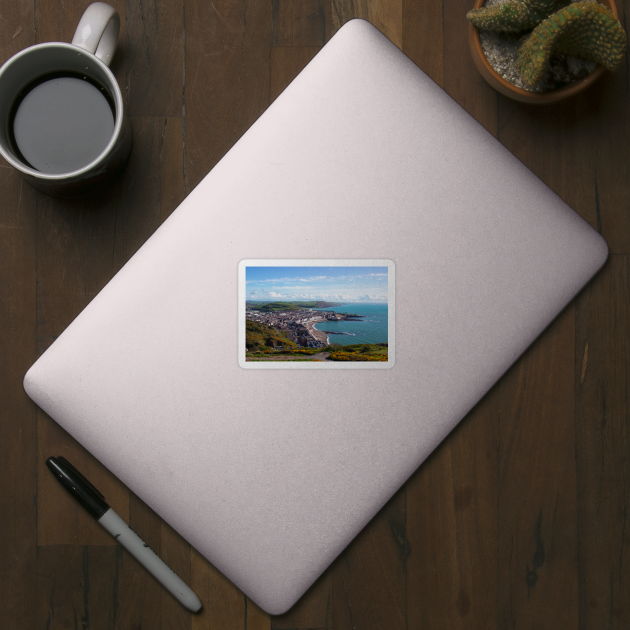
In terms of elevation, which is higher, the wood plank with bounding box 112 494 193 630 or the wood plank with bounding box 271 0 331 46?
the wood plank with bounding box 271 0 331 46

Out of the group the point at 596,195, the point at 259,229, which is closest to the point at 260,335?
the point at 259,229

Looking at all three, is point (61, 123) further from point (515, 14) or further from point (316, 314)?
point (515, 14)

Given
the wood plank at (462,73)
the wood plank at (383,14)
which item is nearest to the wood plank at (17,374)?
the wood plank at (383,14)

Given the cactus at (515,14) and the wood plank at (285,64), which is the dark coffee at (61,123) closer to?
the wood plank at (285,64)

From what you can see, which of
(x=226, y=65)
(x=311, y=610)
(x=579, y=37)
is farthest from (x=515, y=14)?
(x=311, y=610)

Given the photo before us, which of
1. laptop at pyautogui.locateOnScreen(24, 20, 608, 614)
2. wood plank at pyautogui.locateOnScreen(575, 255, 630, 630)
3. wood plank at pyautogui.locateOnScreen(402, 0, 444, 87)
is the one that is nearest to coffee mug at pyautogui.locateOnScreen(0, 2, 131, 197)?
laptop at pyautogui.locateOnScreen(24, 20, 608, 614)

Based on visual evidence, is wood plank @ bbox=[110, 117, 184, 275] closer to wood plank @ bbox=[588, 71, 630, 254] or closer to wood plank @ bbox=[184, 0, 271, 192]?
wood plank @ bbox=[184, 0, 271, 192]

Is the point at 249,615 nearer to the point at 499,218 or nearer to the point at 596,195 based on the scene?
the point at 499,218
